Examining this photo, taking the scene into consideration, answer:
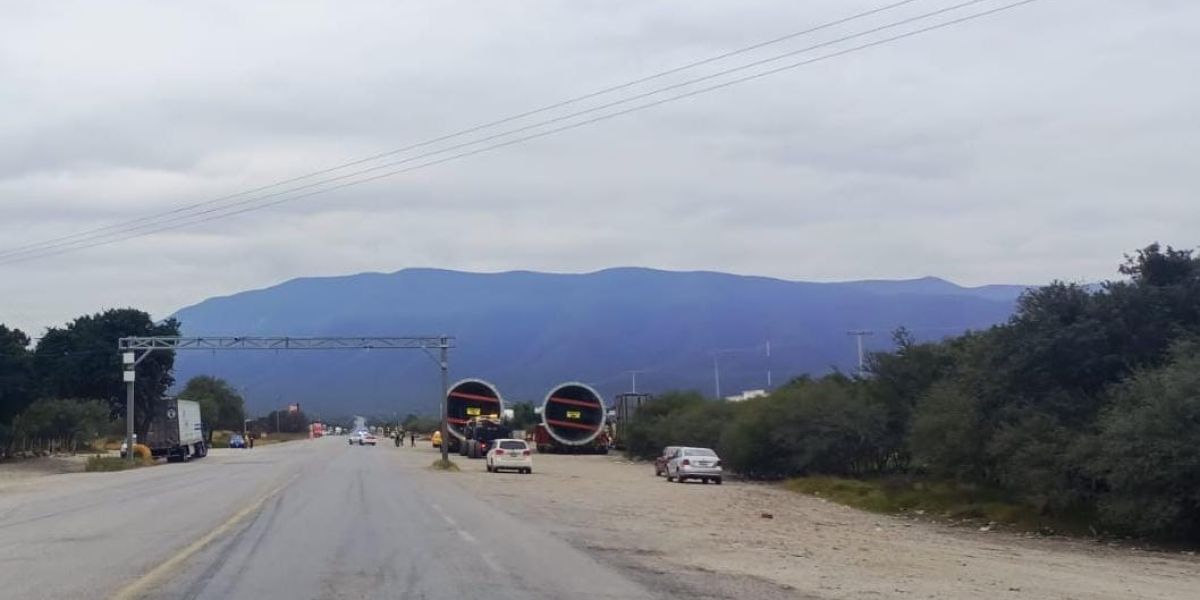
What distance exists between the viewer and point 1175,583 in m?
20.6

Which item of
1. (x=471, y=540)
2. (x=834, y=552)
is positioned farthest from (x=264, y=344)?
(x=834, y=552)

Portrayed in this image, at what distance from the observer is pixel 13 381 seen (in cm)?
8131

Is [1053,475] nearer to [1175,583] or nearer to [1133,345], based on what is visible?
[1133,345]

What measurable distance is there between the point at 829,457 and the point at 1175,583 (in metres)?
33.3

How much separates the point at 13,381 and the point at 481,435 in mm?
26701

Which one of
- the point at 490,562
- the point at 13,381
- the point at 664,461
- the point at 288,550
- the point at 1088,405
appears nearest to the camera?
the point at 490,562

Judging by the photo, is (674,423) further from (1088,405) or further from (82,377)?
(1088,405)

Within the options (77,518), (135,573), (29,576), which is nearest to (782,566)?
(135,573)

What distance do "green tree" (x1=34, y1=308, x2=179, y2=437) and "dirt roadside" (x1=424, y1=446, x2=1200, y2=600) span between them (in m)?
62.2

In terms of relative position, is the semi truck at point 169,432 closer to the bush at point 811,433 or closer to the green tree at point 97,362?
the green tree at point 97,362

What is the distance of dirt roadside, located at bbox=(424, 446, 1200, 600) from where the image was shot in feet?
61.6

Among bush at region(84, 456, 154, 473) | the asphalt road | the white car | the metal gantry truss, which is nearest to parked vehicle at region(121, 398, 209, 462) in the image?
the metal gantry truss

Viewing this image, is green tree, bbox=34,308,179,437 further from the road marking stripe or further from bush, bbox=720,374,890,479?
the road marking stripe

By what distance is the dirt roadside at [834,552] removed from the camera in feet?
61.6
